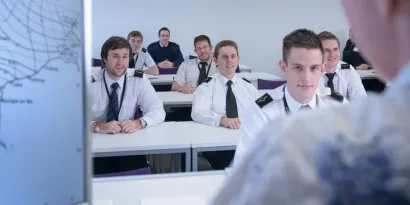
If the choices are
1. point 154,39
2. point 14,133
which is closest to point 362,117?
point 14,133

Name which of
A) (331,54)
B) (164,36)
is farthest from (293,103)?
(164,36)

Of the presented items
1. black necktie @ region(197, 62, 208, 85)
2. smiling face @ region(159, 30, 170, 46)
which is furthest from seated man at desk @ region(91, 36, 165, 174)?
smiling face @ region(159, 30, 170, 46)

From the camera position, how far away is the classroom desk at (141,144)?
2.83 metres

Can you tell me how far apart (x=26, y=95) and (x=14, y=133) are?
0.07 metres

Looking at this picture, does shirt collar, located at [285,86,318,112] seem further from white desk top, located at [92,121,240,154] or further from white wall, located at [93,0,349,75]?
white wall, located at [93,0,349,75]

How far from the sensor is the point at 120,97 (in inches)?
142

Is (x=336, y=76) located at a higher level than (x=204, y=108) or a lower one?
higher

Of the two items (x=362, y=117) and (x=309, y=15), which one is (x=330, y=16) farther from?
(x=362, y=117)

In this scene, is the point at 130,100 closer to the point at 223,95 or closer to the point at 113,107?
the point at 113,107

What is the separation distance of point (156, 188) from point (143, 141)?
42.5 inches

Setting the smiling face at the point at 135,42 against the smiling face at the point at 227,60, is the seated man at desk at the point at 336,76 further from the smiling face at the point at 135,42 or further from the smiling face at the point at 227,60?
the smiling face at the point at 135,42

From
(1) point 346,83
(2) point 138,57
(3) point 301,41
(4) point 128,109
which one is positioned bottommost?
(4) point 128,109

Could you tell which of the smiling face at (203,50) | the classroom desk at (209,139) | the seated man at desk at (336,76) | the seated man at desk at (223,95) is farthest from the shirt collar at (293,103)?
the smiling face at (203,50)

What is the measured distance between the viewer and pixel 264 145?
15.8 inches
